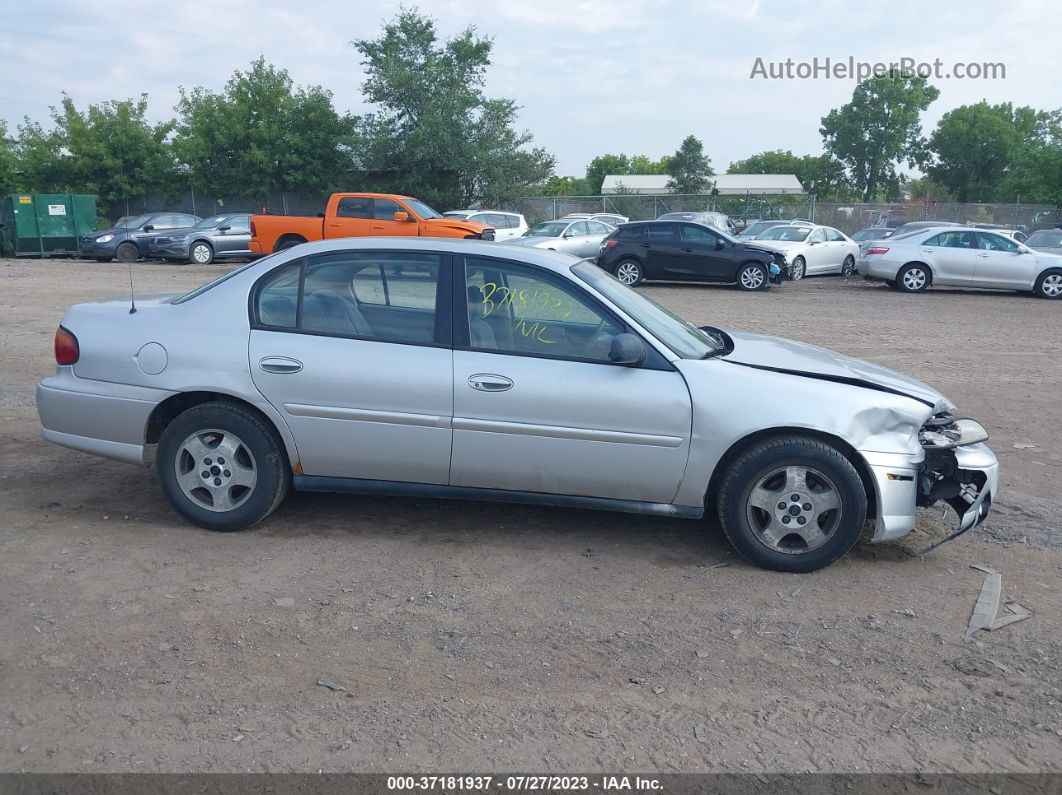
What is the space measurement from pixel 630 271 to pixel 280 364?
1620 cm

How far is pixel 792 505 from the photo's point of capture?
470 cm

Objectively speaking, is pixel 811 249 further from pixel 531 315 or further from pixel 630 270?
pixel 531 315

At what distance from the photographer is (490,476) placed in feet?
16.2

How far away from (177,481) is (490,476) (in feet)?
5.64

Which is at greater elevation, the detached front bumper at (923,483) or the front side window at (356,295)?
the front side window at (356,295)

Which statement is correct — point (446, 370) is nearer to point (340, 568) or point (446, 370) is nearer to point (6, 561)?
point (340, 568)

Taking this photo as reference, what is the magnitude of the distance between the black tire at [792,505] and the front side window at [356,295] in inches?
71.6

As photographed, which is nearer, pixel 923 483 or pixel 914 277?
pixel 923 483

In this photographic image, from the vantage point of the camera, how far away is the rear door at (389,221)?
2183 cm

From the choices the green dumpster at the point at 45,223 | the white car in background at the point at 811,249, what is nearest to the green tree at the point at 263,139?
the green dumpster at the point at 45,223

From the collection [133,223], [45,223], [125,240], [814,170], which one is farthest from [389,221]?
[814,170]

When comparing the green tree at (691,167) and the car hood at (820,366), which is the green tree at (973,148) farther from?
the car hood at (820,366)

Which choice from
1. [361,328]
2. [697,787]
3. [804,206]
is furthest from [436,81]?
[697,787]

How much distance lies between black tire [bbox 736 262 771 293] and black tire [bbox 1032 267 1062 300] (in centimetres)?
549
